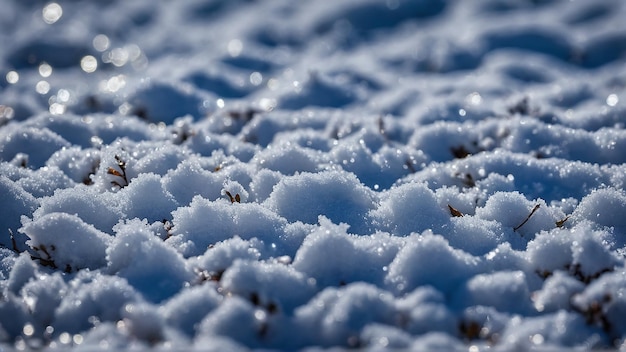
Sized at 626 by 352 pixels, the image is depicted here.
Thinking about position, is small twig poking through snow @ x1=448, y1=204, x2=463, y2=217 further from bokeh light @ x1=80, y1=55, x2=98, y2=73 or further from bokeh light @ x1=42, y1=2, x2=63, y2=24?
bokeh light @ x1=42, y1=2, x2=63, y2=24

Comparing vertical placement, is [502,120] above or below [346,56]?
below

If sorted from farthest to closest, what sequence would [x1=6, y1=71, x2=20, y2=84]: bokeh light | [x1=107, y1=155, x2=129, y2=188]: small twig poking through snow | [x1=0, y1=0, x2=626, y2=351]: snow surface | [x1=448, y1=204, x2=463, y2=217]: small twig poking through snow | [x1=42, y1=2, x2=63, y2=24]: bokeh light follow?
1. [x1=42, y1=2, x2=63, y2=24]: bokeh light
2. [x1=6, y1=71, x2=20, y2=84]: bokeh light
3. [x1=107, y1=155, x2=129, y2=188]: small twig poking through snow
4. [x1=448, y1=204, x2=463, y2=217]: small twig poking through snow
5. [x1=0, y1=0, x2=626, y2=351]: snow surface

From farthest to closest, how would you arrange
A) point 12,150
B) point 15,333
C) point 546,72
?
point 546,72, point 12,150, point 15,333

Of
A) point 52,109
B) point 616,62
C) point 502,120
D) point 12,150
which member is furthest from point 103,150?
point 616,62

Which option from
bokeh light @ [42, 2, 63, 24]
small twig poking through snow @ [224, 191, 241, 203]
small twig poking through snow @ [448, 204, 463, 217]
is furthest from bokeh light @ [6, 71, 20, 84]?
small twig poking through snow @ [448, 204, 463, 217]

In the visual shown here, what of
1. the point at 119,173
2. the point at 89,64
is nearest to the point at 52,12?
the point at 89,64

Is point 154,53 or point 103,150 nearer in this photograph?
point 103,150

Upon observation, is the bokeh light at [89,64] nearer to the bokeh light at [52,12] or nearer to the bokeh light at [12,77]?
the bokeh light at [12,77]

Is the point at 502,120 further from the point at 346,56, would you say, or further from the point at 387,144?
the point at 346,56
